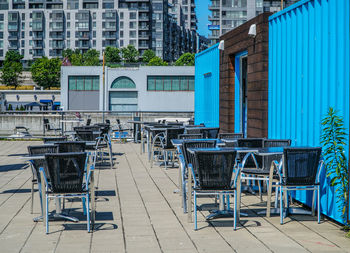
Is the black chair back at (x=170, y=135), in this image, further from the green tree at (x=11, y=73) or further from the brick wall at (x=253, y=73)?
the green tree at (x=11, y=73)

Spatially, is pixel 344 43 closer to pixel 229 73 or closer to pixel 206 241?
pixel 206 241

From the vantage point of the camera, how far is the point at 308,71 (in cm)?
796

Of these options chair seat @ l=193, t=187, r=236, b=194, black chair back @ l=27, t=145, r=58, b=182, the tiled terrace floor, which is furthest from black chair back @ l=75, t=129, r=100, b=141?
chair seat @ l=193, t=187, r=236, b=194

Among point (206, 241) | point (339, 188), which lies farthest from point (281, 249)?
point (339, 188)

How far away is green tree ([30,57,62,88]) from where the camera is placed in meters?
97.1

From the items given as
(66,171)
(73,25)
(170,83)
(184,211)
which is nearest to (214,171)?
(184,211)

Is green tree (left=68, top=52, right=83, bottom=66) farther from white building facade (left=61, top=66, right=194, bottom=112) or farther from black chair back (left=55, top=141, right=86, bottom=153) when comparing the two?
black chair back (left=55, top=141, right=86, bottom=153)

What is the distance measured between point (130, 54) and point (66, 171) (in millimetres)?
101872

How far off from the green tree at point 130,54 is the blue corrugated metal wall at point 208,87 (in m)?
87.7

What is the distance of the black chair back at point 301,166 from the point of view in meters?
6.74

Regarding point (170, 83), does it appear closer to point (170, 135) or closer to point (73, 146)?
point (170, 135)

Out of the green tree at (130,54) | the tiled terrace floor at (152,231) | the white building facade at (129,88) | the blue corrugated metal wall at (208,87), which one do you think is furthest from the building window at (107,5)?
the tiled terrace floor at (152,231)

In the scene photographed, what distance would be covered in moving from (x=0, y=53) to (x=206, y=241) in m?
118

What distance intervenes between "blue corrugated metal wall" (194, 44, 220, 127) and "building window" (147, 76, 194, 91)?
147 feet
